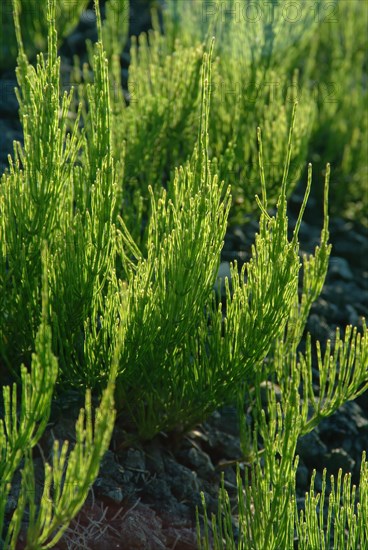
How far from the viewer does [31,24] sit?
418 centimetres

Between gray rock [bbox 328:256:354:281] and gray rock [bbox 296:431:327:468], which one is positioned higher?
gray rock [bbox 328:256:354:281]

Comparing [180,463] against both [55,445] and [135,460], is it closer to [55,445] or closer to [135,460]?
[135,460]

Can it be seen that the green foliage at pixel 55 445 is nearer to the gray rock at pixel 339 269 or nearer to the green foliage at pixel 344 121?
the gray rock at pixel 339 269

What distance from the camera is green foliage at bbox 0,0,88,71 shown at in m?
4.14

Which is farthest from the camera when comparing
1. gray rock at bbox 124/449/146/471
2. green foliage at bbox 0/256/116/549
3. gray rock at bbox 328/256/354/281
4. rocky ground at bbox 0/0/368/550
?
gray rock at bbox 328/256/354/281

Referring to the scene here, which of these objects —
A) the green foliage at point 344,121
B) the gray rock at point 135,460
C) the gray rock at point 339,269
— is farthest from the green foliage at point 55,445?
the green foliage at point 344,121

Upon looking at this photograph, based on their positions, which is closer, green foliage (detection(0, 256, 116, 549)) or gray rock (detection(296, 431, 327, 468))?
green foliage (detection(0, 256, 116, 549))

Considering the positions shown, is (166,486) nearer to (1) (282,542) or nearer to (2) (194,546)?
(2) (194,546)

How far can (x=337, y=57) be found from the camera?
4.89 metres

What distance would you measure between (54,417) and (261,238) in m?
0.86

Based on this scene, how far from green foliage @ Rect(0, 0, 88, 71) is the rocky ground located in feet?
1.28

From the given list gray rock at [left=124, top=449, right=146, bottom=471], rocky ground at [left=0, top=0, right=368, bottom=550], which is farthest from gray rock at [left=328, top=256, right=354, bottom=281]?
gray rock at [left=124, top=449, right=146, bottom=471]

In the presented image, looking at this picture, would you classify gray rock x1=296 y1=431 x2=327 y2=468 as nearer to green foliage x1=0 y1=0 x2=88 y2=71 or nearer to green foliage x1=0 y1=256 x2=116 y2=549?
green foliage x1=0 y1=256 x2=116 y2=549

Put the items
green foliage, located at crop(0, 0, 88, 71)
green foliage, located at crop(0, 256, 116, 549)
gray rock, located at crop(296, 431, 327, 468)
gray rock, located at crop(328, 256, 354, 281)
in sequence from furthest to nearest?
1. green foliage, located at crop(0, 0, 88, 71)
2. gray rock, located at crop(328, 256, 354, 281)
3. gray rock, located at crop(296, 431, 327, 468)
4. green foliage, located at crop(0, 256, 116, 549)
